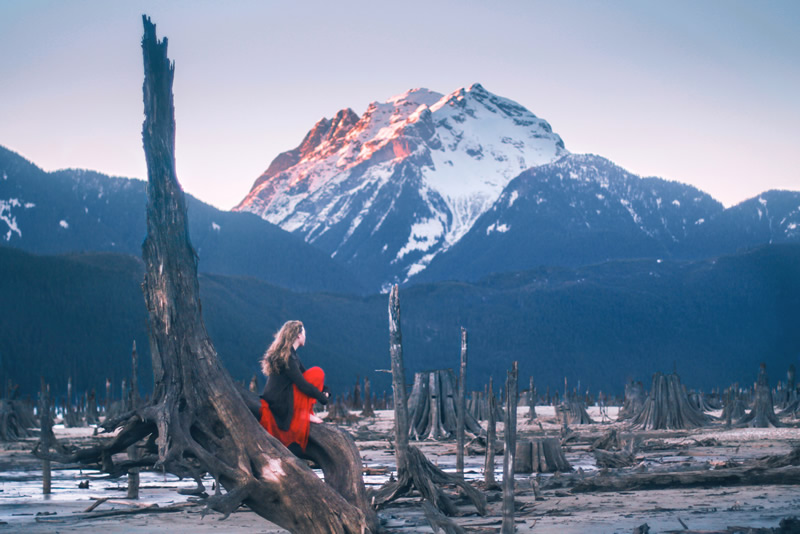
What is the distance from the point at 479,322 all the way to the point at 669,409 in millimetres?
96683

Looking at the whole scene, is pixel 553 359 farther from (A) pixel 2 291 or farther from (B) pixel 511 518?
(B) pixel 511 518

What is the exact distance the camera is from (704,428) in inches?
1342

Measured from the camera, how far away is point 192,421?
11.0 m

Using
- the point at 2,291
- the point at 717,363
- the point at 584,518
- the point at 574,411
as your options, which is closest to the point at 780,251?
the point at 717,363

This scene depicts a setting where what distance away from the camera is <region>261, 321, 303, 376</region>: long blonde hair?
10555mm

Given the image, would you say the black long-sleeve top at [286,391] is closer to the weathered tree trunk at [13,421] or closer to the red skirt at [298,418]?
the red skirt at [298,418]

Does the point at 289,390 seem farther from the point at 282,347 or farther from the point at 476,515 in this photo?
the point at 476,515

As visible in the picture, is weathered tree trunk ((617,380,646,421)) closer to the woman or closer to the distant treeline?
the woman

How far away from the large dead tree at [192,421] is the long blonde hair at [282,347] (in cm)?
69

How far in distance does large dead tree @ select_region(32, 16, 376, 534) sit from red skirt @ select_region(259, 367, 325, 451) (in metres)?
0.19

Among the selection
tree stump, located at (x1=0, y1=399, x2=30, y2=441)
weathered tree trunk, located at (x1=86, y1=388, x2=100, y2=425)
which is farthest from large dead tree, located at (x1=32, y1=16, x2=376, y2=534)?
weathered tree trunk, located at (x1=86, y1=388, x2=100, y2=425)

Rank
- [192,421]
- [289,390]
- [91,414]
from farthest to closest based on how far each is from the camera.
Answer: [91,414], [192,421], [289,390]

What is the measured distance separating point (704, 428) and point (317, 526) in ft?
86.3

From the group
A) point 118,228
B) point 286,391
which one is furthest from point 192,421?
point 118,228
